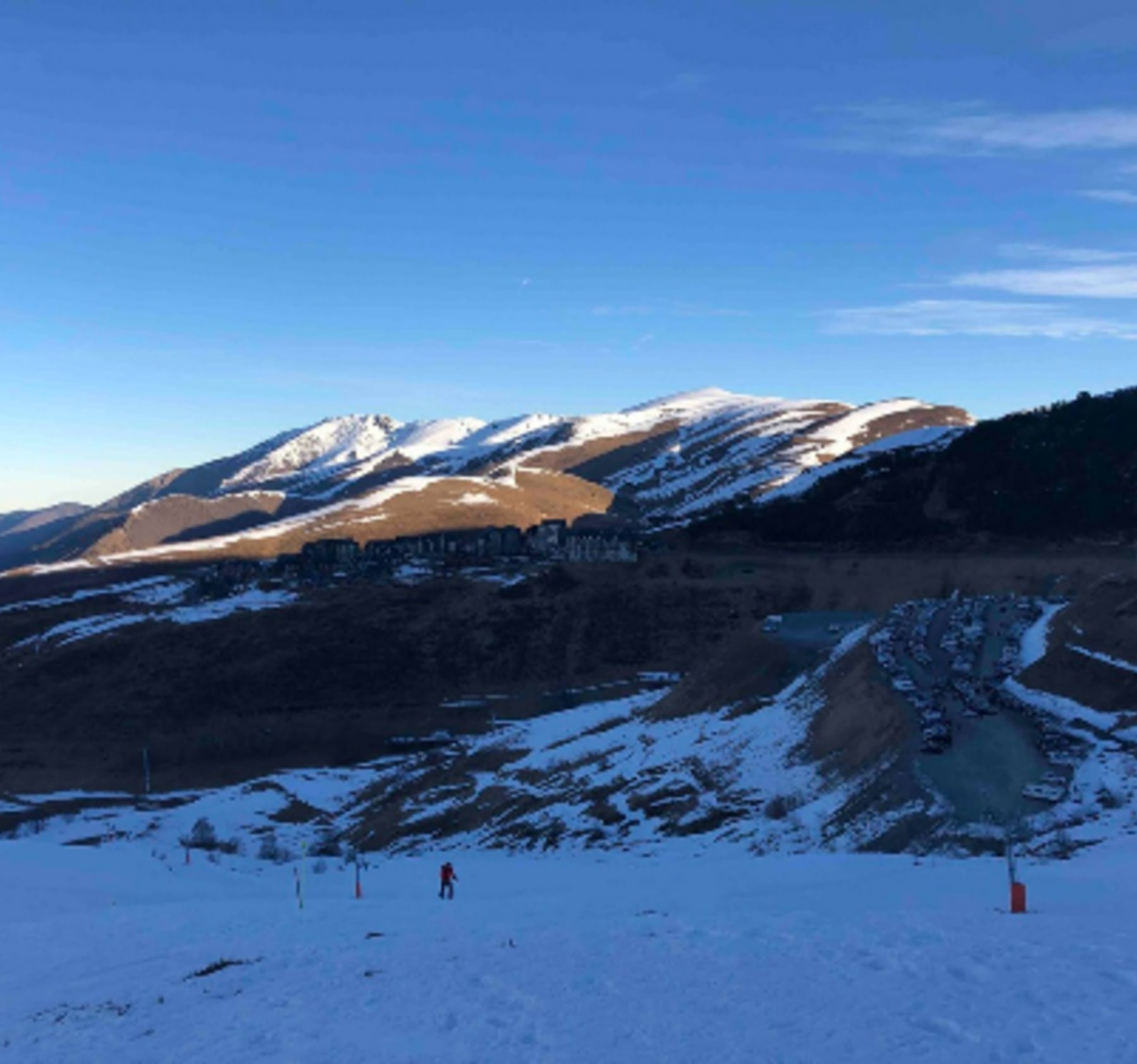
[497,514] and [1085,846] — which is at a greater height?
[497,514]

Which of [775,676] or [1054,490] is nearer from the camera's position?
[775,676]

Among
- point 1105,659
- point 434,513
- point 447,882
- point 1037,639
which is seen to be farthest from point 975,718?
point 434,513

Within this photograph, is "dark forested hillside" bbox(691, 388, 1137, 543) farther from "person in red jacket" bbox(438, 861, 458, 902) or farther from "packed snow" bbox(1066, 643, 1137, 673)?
"person in red jacket" bbox(438, 861, 458, 902)

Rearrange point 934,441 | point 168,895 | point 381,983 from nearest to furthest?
1. point 381,983
2. point 168,895
3. point 934,441

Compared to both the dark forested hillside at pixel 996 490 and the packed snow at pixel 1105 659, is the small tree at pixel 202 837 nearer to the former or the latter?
the packed snow at pixel 1105 659

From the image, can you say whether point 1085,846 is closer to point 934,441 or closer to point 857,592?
point 857,592

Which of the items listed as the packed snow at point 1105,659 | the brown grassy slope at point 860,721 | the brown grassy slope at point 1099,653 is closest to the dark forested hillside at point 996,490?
the brown grassy slope at point 1099,653

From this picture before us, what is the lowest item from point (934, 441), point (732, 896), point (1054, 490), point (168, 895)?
point (168, 895)

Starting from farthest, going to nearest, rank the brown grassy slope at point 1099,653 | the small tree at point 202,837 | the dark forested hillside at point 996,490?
the dark forested hillside at point 996,490
the small tree at point 202,837
the brown grassy slope at point 1099,653

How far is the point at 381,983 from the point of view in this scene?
13.1 metres

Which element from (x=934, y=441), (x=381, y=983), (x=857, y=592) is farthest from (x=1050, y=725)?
(x=934, y=441)

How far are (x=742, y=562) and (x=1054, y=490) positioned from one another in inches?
1105

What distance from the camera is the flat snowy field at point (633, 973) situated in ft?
32.3

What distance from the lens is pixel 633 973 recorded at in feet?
40.6
